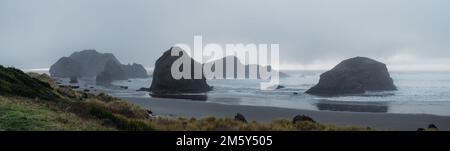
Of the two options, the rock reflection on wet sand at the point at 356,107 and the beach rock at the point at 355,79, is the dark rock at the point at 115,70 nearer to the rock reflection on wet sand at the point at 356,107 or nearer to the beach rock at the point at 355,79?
the beach rock at the point at 355,79

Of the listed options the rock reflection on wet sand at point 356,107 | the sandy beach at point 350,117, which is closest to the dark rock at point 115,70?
the rock reflection on wet sand at point 356,107

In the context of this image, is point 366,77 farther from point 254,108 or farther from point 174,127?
point 174,127

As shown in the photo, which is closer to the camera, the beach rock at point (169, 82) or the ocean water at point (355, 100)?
the ocean water at point (355, 100)

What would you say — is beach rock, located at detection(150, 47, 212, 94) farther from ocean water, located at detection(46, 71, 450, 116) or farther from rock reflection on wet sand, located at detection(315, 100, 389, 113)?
rock reflection on wet sand, located at detection(315, 100, 389, 113)

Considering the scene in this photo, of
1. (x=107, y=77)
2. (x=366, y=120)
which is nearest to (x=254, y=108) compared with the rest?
(x=366, y=120)

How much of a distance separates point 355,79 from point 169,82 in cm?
3681

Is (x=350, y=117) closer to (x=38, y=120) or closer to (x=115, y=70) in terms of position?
(x=38, y=120)

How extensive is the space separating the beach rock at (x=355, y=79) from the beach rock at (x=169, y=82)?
24.6 metres

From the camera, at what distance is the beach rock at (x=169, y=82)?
9155cm

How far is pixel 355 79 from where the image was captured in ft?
284

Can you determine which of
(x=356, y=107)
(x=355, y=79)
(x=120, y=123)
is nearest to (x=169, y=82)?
(x=355, y=79)
